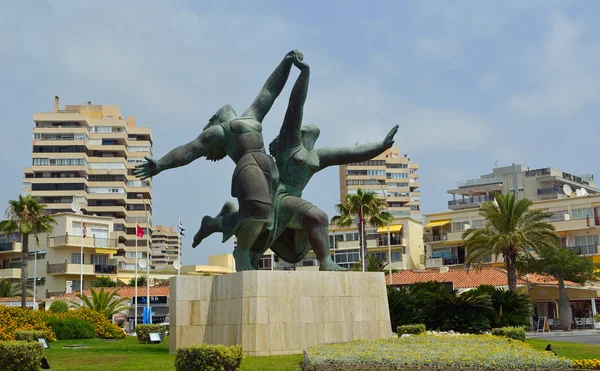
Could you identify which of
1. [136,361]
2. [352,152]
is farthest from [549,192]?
[136,361]

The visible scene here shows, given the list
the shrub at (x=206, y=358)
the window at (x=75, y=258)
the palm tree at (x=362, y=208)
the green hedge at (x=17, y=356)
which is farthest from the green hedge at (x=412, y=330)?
the window at (x=75, y=258)

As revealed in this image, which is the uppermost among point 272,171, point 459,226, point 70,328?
point 459,226

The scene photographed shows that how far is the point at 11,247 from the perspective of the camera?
6781 centimetres

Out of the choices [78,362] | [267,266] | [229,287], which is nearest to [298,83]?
[229,287]

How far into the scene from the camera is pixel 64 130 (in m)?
87.7

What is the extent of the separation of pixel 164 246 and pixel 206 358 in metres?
144

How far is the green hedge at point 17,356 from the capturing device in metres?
13.1

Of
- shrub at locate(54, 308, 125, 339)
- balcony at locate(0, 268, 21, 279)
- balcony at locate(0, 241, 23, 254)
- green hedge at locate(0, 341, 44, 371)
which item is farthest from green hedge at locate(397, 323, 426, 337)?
balcony at locate(0, 241, 23, 254)

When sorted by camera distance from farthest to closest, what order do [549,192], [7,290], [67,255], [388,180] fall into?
[388,180]
[549,192]
[67,255]
[7,290]

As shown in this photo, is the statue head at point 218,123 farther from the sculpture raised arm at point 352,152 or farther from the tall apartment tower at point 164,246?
the tall apartment tower at point 164,246

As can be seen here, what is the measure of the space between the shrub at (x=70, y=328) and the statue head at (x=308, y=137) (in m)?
Result: 17.4

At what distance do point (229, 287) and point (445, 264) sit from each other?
55744 mm

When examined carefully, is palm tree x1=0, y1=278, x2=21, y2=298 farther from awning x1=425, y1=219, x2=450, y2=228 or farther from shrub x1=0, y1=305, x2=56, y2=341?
awning x1=425, y1=219, x2=450, y2=228

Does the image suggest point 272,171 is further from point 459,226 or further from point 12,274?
point 12,274
